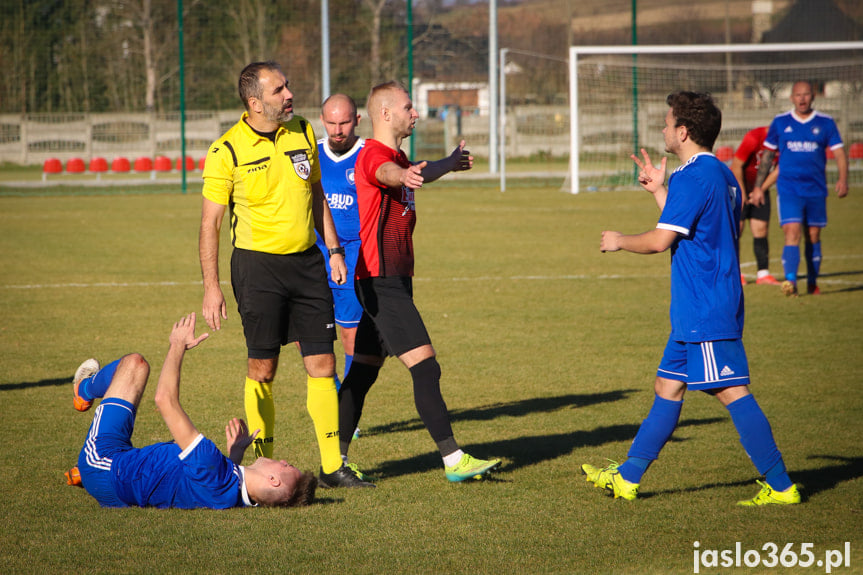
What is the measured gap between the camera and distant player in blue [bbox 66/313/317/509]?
438cm

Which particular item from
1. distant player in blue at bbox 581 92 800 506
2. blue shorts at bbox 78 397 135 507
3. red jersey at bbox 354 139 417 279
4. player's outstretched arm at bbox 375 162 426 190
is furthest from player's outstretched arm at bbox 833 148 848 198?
blue shorts at bbox 78 397 135 507

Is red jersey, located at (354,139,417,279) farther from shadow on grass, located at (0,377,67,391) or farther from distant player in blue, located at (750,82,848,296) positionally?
distant player in blue, located at (750,82,848,296)

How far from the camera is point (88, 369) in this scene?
5.33 metres

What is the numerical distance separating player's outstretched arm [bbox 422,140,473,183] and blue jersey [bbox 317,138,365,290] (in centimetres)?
132

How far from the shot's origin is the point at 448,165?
495cm

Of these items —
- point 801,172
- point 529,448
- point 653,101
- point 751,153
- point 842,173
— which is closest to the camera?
point 529,448

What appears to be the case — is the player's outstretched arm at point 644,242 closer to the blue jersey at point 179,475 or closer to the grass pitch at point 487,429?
the grass pitch at point 487,429

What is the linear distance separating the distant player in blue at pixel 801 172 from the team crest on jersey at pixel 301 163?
789 centimetres

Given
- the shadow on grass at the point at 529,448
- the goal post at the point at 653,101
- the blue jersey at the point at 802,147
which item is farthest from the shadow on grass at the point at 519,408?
the goal post at the point at 653,101

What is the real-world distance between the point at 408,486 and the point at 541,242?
451 inches

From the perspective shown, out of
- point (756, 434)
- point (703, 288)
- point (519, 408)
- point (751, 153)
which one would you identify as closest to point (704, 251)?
point (703, 288)

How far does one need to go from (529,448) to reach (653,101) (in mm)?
25049

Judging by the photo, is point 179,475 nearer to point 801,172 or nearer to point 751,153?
point 801,172

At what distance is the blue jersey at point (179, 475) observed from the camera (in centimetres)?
436
